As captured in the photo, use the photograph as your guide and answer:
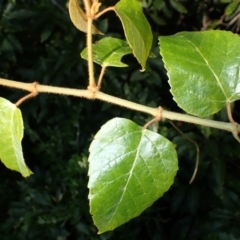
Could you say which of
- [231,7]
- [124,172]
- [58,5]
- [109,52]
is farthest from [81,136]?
[124,172]

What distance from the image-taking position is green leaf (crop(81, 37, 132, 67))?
59 centimetres

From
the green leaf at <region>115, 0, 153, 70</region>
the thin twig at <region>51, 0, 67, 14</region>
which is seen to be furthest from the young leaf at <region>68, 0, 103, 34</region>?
the thin twig at <region>51, 0, 67, 14</region>

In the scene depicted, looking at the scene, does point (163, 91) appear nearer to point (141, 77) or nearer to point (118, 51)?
point (141, 77)

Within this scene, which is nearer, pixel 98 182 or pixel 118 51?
pixel 98 182

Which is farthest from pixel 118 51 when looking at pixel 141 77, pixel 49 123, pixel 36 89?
pixel 49 123

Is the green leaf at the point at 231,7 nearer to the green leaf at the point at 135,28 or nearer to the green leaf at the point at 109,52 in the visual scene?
the green leaf at the point at 109,52

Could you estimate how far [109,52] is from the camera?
0.61 metres

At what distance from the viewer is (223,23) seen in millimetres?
1850

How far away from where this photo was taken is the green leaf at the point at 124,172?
489 millimetres

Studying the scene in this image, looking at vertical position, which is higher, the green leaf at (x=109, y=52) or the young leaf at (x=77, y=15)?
the young leaf at (x=77, y=15)

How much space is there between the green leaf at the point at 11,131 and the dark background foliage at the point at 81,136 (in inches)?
49.9

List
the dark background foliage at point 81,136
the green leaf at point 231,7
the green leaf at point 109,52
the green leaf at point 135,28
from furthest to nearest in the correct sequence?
the dark background foliage at point 81,136
the green leaf at point 231,7
the green leaf at point 109,52
the green leaf at point 135,28

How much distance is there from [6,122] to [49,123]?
1.52m

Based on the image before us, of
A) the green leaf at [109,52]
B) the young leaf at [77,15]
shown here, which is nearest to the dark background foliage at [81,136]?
the green leaf at [109,52]
